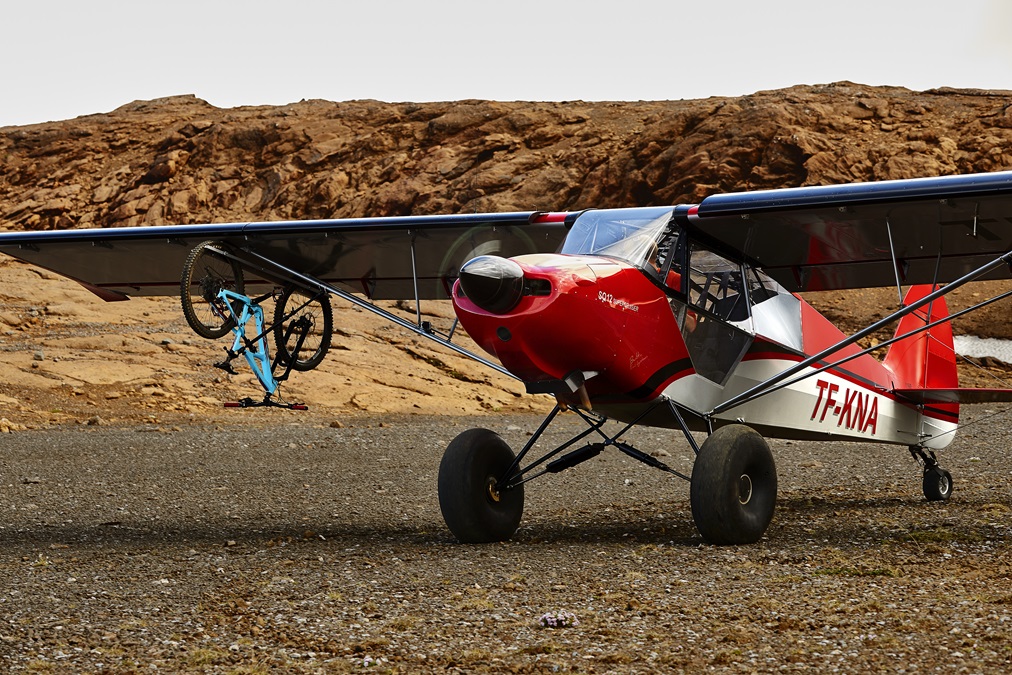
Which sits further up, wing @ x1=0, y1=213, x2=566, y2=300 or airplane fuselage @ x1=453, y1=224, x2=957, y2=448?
wing @ x1=0, y1=213, x2=566, y2=300

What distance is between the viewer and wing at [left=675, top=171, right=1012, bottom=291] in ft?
29.1

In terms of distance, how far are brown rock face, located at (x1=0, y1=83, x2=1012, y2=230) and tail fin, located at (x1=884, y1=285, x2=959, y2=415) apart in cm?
3349

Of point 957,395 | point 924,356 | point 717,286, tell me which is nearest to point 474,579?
point 717,286

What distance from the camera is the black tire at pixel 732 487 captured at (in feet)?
25.9

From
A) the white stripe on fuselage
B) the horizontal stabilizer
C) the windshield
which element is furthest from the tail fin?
the windshield

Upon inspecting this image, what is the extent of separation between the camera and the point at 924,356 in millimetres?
13359

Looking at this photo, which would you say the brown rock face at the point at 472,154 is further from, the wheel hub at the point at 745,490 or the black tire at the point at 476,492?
the wheel hub at the point at 745,490

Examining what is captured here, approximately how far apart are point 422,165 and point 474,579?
48.6m

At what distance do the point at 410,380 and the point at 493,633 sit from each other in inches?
935

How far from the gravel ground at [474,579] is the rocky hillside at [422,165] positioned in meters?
15.7

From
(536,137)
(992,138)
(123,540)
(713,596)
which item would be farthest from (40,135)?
(713,596)

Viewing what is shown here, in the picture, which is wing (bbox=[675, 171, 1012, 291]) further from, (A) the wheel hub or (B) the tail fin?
(A) the wheel hub

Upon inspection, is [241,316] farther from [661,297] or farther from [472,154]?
[472,154]

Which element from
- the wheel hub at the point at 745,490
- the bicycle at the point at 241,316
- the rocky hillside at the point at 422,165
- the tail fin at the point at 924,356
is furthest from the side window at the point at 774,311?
the rocky hillside at the point at 422,165
